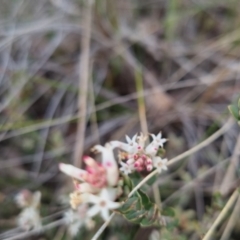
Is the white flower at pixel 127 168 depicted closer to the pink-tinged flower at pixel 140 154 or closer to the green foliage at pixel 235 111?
the pink-tinged flower at pixel 140 154

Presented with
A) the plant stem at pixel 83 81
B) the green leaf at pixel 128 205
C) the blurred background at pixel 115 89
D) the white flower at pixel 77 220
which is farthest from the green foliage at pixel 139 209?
the plant stem at pixel 83 81

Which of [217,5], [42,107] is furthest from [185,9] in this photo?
[42,107]

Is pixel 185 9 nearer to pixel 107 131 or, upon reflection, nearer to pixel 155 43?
pixel 155 43

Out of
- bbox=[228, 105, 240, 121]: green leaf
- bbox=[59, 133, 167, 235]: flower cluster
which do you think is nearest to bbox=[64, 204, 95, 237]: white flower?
bbox=[59, 133, 167, 235]: flower cluster

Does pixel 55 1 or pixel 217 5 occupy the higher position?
pixel 55 1

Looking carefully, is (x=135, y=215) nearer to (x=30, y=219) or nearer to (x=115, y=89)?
(x=30, y=219)

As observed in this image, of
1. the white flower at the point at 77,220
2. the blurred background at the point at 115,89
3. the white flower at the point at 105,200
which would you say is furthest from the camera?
the blurred background at the point at 115,89

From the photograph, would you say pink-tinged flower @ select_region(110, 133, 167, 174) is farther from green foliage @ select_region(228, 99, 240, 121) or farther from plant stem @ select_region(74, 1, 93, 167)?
plant stem @ select_region(74, 1, 93, 167)

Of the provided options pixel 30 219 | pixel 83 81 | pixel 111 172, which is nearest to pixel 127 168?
pixel 111 172

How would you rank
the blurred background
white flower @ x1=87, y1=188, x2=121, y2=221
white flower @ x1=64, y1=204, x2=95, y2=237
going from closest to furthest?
white flower @ x1=87, y1=188, x2=121, y2=221, white flower @ x1=64, y1=204, x2=95, y2=237, the blurred background
